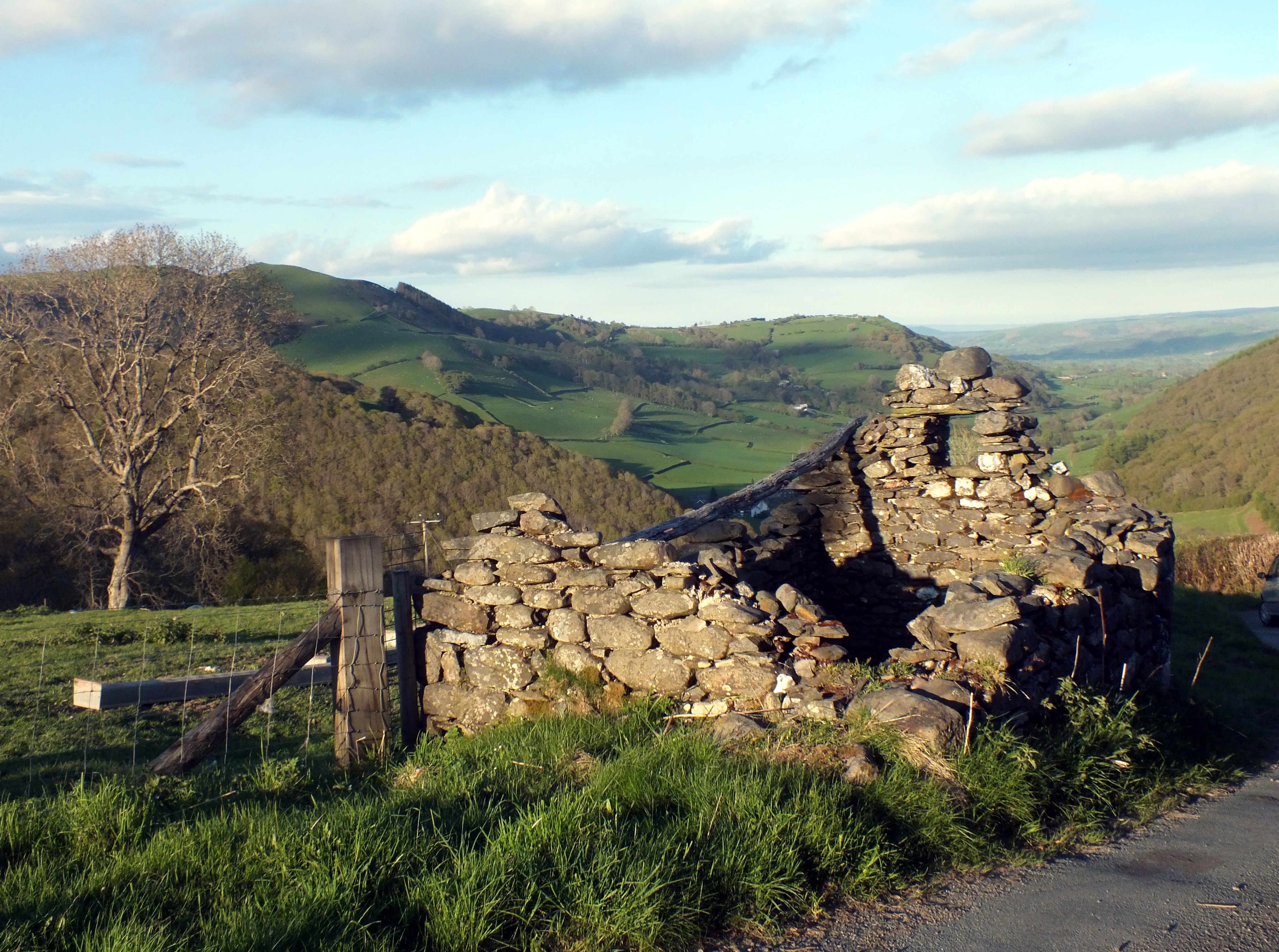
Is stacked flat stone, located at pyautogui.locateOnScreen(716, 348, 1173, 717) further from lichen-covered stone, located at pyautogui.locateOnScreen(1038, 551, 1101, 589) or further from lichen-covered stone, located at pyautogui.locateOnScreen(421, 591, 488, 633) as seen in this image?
lichen-covered stone, located at pyautogui.locateOnScreen(421, 591, 488, 633)

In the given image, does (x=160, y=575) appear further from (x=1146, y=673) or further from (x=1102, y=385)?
(x=1102, y=385)

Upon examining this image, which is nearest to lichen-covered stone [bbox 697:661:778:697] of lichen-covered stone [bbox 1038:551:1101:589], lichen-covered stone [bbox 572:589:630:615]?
lichen-covered stone [bbox 572:589:630:615]

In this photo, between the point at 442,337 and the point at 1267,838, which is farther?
the point at 442,337

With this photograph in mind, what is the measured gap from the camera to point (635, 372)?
7244cm

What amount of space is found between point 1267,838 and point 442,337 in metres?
65.0

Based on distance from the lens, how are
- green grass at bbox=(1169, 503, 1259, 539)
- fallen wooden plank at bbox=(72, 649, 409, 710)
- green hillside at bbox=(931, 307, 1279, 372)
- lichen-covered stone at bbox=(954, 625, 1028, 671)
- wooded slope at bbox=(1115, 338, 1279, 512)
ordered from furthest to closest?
green hillside at bbox=(931, 307, 1279, 372) → wooded slope at bbox=(1115, 338, 1279, 512) → green grass at bbox=(1169, 503, 1259, 539) → fallen wooden plank at bbox=(72, 649, 409, 710) → lichen-covered stone at bbox=(954, 625, 1028, 671)

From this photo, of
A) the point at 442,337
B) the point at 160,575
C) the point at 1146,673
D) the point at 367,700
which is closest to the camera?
the point at 367,700

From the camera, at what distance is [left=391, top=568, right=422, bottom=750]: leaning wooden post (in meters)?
6.43

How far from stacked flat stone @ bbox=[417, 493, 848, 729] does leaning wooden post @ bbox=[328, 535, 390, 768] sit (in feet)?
1.96

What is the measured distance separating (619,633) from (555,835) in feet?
7.91

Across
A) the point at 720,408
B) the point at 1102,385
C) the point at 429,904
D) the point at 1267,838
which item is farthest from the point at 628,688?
the point at 1102,385

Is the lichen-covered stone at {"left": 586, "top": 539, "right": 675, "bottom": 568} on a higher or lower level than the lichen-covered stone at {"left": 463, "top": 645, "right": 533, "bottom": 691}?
higher

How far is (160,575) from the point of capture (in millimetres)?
26312

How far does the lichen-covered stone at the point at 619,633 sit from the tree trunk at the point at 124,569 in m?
20.7
